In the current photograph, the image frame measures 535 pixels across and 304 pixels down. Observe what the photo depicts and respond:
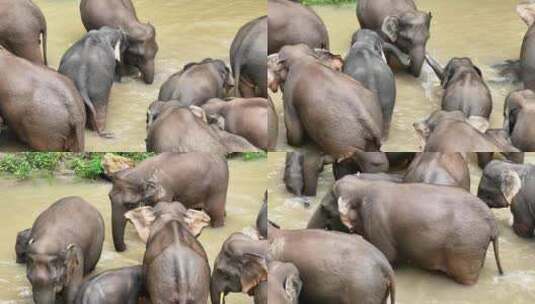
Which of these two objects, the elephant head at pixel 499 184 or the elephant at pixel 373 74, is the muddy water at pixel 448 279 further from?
the elephant at pixel 373 74

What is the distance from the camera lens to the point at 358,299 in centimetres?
278

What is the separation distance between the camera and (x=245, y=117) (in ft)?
11.9

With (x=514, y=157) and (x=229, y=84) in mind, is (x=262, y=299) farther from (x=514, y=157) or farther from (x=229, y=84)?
(x=229, y=84)

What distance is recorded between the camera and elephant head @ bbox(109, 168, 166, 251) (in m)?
3.51

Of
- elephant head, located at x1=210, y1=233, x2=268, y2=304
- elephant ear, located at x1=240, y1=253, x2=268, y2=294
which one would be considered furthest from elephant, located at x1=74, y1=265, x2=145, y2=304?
elephant ear, located at x1=240, y1=253, x2=268, y2=294

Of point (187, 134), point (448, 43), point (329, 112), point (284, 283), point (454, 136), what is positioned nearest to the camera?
point (284, 283)

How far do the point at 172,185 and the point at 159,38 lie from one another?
1.62m

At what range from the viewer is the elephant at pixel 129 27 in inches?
178

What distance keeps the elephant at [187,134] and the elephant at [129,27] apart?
36.8 inches

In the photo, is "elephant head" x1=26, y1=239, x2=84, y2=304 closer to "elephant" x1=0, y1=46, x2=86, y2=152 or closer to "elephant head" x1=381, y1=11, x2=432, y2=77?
"elephant" x1=0, y1=46, x2=86, y2=152

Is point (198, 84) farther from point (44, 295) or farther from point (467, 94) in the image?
point (44, 295)

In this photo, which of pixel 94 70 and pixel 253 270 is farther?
pixel 94 70

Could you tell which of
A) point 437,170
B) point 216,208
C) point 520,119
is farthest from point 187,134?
point 520,119

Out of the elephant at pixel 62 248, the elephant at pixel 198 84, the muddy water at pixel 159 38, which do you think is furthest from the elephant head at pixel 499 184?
the elephant at pixel 62 248
